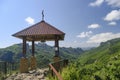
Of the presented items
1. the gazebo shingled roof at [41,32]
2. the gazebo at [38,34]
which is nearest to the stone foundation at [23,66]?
the gazebo at [38,34]

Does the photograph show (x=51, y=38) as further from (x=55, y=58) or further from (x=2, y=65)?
(x=2, y=65)

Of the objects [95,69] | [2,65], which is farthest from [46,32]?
[95,69]

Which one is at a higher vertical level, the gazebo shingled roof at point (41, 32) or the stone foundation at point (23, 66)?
the gazebo shingled roof at point (41, 32)

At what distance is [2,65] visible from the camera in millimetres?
23172

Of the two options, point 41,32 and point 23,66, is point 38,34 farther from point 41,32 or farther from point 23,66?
point 23,66

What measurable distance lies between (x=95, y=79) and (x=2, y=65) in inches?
574

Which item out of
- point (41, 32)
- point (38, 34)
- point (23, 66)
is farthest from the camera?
point (23, 66)

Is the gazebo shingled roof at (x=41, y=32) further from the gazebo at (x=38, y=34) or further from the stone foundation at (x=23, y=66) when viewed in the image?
the stone foundation at (x=23, y=66)

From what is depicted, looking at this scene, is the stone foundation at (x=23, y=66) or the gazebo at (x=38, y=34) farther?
the stone foundation at (x=23, y=66)

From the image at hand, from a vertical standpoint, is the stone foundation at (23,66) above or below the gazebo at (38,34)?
below

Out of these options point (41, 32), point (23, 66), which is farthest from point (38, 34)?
point (23, 66)

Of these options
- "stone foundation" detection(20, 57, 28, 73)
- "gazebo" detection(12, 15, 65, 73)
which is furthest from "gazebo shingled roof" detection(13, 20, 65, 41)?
"stone foundation" detection(20, 57, 28, 73)

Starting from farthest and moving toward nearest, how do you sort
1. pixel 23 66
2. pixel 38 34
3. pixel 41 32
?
pixel 23 66 < pixel 41 32 < pixel 38 34

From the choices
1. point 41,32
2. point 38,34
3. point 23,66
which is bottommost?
point 23,66
